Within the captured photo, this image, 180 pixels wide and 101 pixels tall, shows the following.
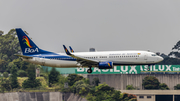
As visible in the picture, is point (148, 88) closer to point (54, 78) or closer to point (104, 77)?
point (104, 77)

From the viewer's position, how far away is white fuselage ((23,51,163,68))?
73312 millimetres

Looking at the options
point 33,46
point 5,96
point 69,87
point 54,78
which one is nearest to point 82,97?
point 69,87

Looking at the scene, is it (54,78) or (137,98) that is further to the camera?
(137,98)

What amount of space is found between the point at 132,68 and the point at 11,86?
169 ft

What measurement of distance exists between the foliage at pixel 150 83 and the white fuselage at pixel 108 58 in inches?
2927

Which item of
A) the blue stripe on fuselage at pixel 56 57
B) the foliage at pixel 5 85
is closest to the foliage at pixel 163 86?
the foliage at pixel 5 85

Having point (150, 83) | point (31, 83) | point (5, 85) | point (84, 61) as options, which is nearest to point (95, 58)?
point (84, 61)

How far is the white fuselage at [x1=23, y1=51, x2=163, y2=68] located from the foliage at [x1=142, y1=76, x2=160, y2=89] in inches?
2927

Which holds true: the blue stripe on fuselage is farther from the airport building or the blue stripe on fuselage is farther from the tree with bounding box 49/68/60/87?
the airport building

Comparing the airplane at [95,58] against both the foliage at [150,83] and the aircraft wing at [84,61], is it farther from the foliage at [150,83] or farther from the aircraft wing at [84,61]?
the foliage at [150,83]

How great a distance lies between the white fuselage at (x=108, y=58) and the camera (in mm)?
73312

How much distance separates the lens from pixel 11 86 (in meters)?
148

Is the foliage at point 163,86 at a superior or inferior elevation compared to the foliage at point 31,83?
inferior

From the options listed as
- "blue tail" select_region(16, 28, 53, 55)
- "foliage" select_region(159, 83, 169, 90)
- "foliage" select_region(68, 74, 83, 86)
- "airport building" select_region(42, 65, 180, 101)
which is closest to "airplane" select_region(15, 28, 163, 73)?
"blue tail" select_region(16, 28, 53, 55)
